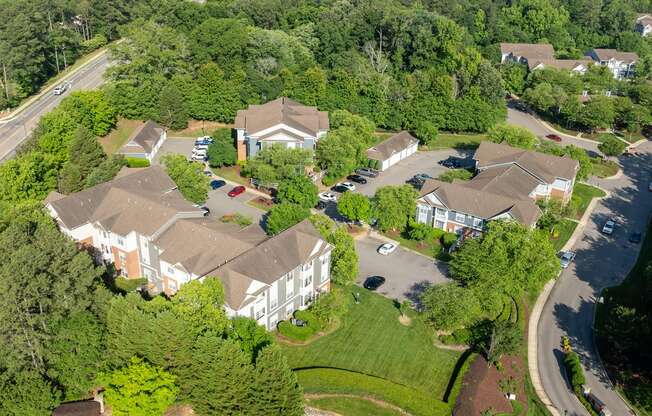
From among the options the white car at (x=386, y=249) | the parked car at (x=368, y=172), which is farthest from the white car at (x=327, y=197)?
the white car at (x=386, y=249)

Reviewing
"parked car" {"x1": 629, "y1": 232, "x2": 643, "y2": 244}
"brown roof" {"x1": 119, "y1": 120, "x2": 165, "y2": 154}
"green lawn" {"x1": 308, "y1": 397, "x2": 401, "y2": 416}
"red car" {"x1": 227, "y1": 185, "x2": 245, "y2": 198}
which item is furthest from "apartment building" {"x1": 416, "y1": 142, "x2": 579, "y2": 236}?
"brown roof" {"x1": 119, "y1": 120, "x2": 165, "y2": 154}

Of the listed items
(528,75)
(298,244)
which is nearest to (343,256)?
(298,244)

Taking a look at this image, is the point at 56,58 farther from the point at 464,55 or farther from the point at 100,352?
the point at 100,352

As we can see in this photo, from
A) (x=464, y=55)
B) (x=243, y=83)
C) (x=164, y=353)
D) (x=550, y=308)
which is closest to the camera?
(x=164, y=353)

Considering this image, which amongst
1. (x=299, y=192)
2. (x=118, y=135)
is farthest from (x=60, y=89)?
(x=299, y=192)

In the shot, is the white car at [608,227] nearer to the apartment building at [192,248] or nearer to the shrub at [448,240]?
the shrub at [448,240]
